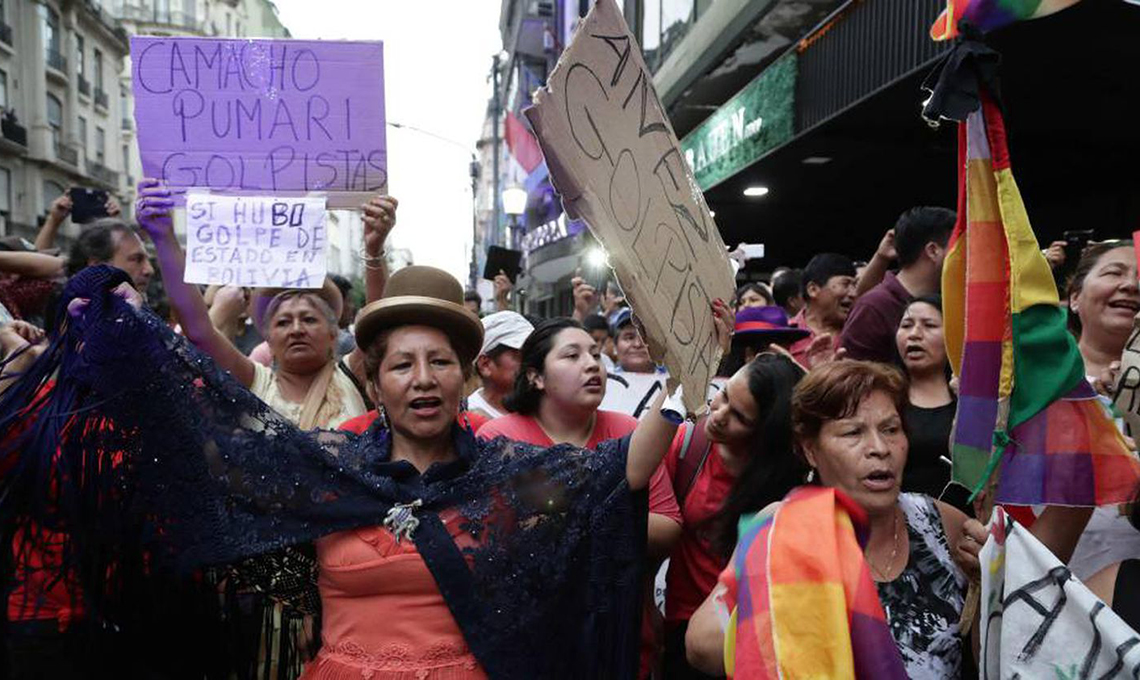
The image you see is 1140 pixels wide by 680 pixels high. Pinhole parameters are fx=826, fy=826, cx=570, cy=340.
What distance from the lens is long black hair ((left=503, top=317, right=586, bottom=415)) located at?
3.30 metres

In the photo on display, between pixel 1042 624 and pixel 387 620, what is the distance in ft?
4.66

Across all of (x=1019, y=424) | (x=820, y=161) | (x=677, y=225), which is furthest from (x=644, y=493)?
(x=820, y=161)

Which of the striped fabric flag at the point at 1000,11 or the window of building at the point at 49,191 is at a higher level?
the window of building at the point at 49,191

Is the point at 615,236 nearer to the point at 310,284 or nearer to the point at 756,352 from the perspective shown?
the point at 310,284

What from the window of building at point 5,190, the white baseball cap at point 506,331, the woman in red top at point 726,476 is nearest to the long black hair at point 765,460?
the woman in red top at point 726,476

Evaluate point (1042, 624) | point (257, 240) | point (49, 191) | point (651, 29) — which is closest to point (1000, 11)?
point (1042, 624)

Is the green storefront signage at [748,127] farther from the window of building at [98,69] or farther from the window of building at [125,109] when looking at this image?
the window of building at [125,109]

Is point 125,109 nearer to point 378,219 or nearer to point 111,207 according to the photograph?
point 111,207

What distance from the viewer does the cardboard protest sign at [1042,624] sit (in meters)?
1.53

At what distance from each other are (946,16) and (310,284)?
219 cm

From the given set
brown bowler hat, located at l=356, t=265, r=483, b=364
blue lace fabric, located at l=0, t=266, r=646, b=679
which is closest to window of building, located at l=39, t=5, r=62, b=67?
brown bowler hat, located at l=356, t=265, r=483, b=364

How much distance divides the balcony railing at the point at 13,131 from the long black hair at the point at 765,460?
1637 inches

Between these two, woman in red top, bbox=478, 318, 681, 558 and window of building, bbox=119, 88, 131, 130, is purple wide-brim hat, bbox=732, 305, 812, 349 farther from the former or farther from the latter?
window of building, bbox=119, 88, 131, 130

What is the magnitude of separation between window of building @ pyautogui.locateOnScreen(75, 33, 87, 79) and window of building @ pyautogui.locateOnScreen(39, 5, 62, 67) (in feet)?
6.52
